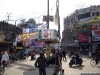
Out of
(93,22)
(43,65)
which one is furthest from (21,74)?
(93,22)

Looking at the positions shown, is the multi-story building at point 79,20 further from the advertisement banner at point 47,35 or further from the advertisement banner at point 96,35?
the advertisement banner at point 47,35

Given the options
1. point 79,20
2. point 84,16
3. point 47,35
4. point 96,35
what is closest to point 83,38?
point 96,35

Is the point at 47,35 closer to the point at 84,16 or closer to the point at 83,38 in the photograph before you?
the point at 83,38

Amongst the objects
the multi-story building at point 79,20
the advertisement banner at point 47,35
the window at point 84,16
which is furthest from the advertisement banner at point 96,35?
the advertisement banner at point 47,35

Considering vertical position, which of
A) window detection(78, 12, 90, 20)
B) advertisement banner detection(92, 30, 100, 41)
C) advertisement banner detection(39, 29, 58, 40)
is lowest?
advertisement banner detection(39, 29, 58, 40)

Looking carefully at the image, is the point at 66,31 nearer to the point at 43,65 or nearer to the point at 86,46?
the point at 86,46

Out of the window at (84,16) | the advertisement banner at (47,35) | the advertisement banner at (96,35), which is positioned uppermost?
the window at (84,16)

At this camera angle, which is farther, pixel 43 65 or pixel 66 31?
pixel 66 31

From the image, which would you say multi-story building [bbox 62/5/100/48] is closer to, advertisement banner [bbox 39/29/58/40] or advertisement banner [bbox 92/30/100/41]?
advertisement banner [bbox 92/30/100/41]

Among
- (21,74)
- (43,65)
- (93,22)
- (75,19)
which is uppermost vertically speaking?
(75,19)

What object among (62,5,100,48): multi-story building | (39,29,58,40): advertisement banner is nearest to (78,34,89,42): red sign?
(62,5,100,48): multi-story building

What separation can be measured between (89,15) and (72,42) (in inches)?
412

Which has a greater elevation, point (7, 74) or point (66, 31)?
point (66, 31)

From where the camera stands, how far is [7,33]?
28.7 meters
